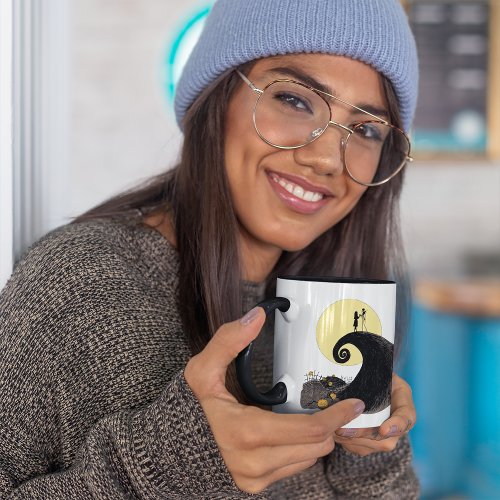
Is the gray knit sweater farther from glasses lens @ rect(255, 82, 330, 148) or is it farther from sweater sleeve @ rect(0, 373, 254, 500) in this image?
glasses lens @ rect(255, 82, 330, 148)

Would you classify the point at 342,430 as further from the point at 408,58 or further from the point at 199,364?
the point at 408,58

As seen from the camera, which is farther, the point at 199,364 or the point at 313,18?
the point at 313,18

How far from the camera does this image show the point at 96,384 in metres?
0.82

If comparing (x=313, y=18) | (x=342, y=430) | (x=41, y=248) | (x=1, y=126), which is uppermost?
(x=313, y=18)

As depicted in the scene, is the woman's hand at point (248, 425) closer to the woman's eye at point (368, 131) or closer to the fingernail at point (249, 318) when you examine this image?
the fingernail at point (249, 318)

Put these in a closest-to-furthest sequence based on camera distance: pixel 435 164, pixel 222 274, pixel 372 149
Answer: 1. pixel 222 274
2. pixel 372 149
3. pixel 435 164

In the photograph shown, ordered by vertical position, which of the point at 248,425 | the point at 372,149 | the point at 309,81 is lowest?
the point at 248,425

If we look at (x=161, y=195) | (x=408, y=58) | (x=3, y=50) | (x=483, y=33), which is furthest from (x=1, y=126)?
(x=483, y=33)

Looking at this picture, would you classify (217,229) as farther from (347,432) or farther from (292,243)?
(347,432)

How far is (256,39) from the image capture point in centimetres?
104

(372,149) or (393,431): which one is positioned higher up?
(372,149)

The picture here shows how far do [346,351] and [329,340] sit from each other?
22 mm

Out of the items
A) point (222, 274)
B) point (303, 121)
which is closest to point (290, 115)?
point (303, 121)

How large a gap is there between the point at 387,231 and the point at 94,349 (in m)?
0.67
